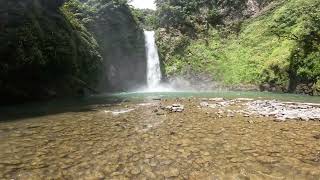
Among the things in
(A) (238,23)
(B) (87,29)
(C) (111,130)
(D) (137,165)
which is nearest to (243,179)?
(D) (137,165)

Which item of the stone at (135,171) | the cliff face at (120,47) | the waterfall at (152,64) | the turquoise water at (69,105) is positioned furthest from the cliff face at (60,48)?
the stone at (135,171)

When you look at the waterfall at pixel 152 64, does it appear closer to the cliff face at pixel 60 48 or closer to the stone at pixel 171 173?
the cliff face at pixel 60 48

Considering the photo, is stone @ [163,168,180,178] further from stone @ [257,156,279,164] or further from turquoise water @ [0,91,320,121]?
turquoise water @ [0,91,320,121]

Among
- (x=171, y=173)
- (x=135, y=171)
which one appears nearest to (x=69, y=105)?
(x=135, y=171)

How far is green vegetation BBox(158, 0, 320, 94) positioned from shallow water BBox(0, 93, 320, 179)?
21.9 metres

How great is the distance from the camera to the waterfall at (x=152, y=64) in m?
46.0

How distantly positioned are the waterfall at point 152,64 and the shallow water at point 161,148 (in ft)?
104

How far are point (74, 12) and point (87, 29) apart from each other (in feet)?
7.92

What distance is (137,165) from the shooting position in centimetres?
767

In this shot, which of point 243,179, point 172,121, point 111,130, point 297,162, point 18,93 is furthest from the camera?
point 18,93

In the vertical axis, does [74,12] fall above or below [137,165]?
above

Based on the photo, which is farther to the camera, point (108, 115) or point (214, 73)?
point (214, 73)

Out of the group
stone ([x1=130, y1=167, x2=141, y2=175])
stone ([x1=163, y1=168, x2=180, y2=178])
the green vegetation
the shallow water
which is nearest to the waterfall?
the green vegetation

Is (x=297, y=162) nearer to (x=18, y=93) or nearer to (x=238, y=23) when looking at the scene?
(x=18, y=93)
